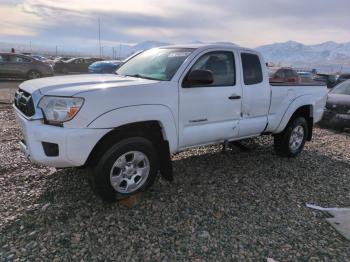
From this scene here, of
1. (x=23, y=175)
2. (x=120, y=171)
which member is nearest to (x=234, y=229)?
(x=120, y=171)

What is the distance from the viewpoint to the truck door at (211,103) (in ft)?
14.3

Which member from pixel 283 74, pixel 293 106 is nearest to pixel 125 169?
pixel 293 106

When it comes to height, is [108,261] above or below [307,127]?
below

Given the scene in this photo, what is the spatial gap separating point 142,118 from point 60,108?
870mm

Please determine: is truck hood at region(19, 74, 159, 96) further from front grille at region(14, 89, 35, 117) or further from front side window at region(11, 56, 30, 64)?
front side window at region(11, 56, 30, 64)

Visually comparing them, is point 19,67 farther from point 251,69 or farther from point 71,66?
point 251,69

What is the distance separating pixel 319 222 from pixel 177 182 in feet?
6.17

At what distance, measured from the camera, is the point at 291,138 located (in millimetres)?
6359

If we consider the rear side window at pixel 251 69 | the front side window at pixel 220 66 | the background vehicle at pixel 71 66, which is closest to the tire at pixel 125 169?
the front side window at pixel 220 66

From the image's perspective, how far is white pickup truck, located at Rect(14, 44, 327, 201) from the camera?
3547 mm

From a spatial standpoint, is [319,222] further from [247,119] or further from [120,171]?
[120,171]

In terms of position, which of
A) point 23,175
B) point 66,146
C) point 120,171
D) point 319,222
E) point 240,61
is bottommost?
point 319,222

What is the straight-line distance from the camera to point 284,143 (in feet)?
20.6

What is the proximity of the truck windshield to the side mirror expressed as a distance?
0.21 metres
